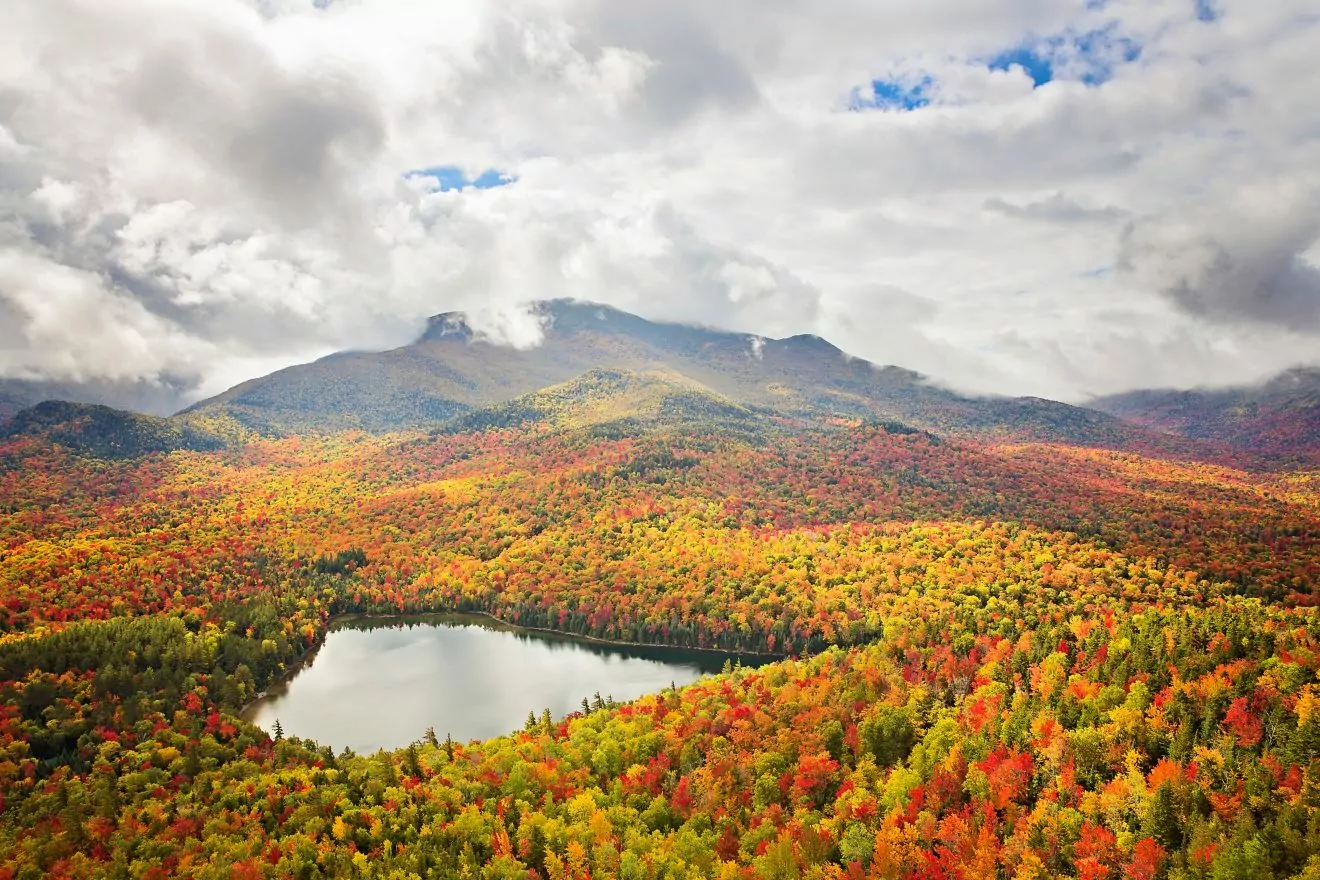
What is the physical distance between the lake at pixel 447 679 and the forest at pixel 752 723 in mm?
4756

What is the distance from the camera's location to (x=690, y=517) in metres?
174

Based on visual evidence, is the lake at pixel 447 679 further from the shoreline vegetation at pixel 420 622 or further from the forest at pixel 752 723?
the forest at pixel 752 723

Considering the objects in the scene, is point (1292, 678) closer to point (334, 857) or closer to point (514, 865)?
point (514, 865)

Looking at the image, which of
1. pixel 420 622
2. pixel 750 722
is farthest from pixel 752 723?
pixel 420 622

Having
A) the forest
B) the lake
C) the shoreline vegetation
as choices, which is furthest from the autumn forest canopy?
the lake

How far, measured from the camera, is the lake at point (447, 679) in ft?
329

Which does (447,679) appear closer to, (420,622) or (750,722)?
(420,622)

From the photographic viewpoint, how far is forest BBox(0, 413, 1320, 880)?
52812 mm

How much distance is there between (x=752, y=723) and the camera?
78312 millimetres

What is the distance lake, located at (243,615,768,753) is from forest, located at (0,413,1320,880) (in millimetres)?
4756

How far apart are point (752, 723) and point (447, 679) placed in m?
59.5

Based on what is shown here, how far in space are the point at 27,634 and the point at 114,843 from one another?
214 feet

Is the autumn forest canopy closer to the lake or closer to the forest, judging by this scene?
the forest

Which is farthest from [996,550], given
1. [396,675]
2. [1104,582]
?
[396,675]
